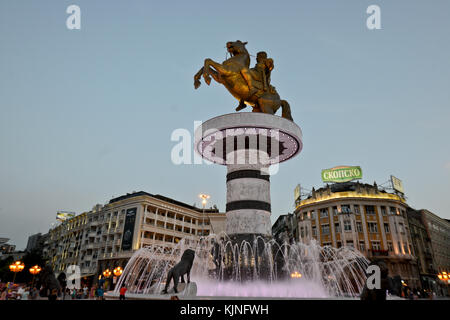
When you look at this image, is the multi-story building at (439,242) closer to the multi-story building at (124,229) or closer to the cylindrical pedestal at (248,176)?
the multi-story building at (124,229)

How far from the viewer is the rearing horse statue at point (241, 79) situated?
15002 millimetres

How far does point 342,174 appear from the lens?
2042 inches

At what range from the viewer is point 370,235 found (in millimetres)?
45156

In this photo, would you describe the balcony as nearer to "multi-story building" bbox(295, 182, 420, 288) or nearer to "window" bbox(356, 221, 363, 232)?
"multi-story building" bbox(295, 182, 420, 288)

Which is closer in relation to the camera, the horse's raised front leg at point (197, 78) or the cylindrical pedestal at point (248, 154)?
the cylindrical pedestal at point (248, 154)

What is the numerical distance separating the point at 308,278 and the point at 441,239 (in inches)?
2545

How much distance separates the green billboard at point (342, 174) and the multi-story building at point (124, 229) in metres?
23.3

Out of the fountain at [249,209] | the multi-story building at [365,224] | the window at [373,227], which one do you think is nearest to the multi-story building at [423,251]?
the multi-story building at [365,224]

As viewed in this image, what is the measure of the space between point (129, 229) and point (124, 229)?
1.54m
